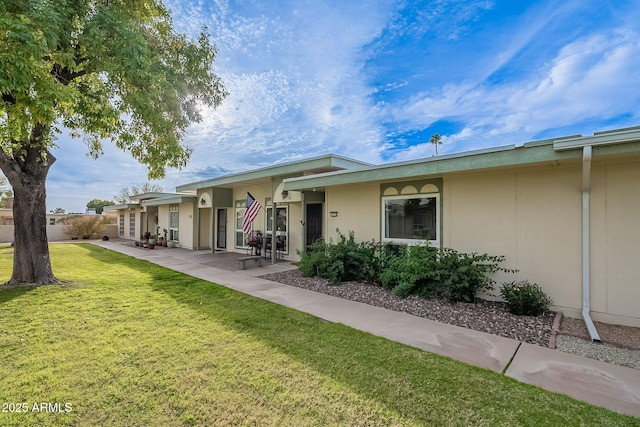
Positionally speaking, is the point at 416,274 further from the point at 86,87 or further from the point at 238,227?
the point at 238,227

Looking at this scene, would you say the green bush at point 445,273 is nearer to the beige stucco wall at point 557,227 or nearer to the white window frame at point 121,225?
the beige stucco wall at point 557,227

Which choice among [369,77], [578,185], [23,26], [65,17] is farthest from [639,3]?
[65,17]

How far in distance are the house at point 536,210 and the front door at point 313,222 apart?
1730 millimetres

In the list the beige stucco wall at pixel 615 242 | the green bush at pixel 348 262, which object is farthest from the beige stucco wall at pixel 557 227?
the green bush at pixel 348 262

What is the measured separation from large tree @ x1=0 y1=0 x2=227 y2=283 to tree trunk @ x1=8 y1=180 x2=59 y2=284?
0.06 ft

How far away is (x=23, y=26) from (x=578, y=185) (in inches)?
343

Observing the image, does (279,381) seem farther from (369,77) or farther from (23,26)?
(369,77)

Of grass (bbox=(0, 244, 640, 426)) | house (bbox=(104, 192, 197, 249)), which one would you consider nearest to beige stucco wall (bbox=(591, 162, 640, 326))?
grass (bbox=(0, 244, 640, 426))

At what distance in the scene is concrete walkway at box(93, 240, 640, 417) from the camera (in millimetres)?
2873

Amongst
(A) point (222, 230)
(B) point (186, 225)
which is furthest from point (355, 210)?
(B) point (186, 225)

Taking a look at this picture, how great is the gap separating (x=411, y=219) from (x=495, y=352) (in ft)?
13.1

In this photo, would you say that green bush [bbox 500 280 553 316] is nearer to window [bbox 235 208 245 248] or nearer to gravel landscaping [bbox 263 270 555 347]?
gravel landscaping [bbox 263 270 555 347]

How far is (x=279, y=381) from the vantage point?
2941 mm

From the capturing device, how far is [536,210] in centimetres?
550
